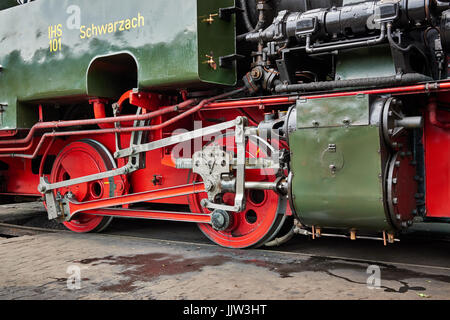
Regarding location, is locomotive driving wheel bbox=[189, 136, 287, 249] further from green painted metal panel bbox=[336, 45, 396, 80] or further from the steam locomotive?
green painted metal panel bbox=[336, 45, 396, 80]

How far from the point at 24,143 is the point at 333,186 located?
12.9 feet

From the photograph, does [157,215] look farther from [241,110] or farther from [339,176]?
[339,176]

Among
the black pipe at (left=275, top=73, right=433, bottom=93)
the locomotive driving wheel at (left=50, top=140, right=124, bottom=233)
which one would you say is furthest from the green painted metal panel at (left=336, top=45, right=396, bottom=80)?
the locomotive driving wheel at (left=50, top=140, right=124, bottom=233)

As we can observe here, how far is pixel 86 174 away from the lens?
17.7 feet

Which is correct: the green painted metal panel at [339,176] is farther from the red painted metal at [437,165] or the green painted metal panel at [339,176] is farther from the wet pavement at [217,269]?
the red painted metal at [437,165]

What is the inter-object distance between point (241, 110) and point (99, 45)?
4.96ft

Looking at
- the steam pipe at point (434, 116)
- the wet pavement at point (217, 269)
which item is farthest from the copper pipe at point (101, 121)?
the steam pipe at point (434, 116)

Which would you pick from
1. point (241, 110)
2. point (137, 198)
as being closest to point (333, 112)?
point (241, 110)

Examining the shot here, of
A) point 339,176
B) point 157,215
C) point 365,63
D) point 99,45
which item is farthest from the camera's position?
point 157,215

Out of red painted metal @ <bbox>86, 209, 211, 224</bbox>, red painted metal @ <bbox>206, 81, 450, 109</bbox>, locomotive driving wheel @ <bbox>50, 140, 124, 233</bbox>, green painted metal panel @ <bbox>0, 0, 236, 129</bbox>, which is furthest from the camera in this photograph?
locomotive driving wheel @ <bbox>50, 140, 124, 233</bbox>

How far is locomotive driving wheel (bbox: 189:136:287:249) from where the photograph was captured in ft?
13.7

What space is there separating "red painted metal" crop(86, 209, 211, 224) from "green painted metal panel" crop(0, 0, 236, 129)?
1.20m

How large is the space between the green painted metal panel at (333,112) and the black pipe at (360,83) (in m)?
0.27
